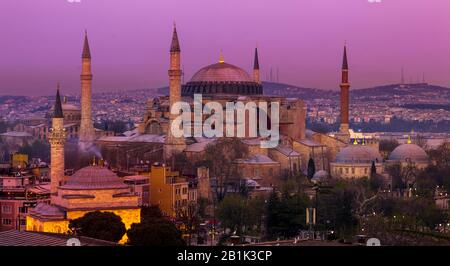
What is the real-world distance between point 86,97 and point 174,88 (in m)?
2.55

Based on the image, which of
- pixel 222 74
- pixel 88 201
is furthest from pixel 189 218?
pixel 222 74

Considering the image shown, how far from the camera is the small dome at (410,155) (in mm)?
22281

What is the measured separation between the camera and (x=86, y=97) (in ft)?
73.4

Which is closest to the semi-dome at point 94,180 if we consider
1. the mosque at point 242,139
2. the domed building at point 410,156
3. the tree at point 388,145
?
the mosque at point 242,139

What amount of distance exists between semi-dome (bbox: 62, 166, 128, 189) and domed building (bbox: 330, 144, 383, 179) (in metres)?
9.68

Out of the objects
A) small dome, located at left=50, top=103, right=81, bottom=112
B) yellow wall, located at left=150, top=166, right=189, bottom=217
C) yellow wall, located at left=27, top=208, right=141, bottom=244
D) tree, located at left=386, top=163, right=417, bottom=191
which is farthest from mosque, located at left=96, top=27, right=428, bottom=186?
yellow wall, located at left=27, top=208, right=141, bottom=244

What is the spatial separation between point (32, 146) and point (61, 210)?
1241 centimetres

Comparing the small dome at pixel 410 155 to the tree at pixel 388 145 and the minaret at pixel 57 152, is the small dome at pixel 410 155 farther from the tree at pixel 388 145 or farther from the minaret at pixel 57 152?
the minaret at pixel 57 152

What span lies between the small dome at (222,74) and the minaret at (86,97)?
3471 millimetres

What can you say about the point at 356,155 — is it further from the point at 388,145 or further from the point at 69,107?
the point at 69,107

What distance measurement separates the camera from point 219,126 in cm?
2277

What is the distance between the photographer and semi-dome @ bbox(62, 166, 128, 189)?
11.8m

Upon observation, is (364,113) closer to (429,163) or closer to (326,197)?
(429,163)
